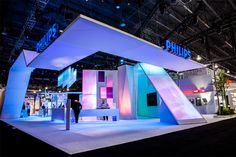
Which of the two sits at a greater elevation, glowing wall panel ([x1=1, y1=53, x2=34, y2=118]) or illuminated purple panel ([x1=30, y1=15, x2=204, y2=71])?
illuminated purple panel ([x1=30, y1=15, x2=204, y2=71])

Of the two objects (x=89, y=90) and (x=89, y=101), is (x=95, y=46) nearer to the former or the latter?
(x=89, y=90)

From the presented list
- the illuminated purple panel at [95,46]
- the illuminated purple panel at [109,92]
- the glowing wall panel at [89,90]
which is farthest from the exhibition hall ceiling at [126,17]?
the illuminated purple panel at [109,92]

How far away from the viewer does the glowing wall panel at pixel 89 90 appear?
12.7 m

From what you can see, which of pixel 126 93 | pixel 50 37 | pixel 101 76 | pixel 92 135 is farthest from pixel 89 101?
pixel 92 135

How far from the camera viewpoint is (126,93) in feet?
41.7

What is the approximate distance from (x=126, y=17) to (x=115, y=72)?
435 centimetres

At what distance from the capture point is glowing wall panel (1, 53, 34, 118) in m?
12.3

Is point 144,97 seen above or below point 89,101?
above

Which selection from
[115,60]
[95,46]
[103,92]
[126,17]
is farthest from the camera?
[115,60]

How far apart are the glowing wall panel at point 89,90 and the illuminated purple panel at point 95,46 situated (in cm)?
375

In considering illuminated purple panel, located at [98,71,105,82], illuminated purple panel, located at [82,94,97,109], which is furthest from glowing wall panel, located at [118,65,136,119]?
illuminated purple panel, located at [82,94,97,109]

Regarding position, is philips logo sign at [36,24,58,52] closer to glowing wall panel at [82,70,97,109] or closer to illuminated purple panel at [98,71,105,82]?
glowing wall panel at [82,70,97,109]

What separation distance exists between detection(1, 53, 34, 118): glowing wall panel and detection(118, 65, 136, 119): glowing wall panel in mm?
6315

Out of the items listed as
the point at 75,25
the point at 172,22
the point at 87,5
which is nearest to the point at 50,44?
the point at 75,25
